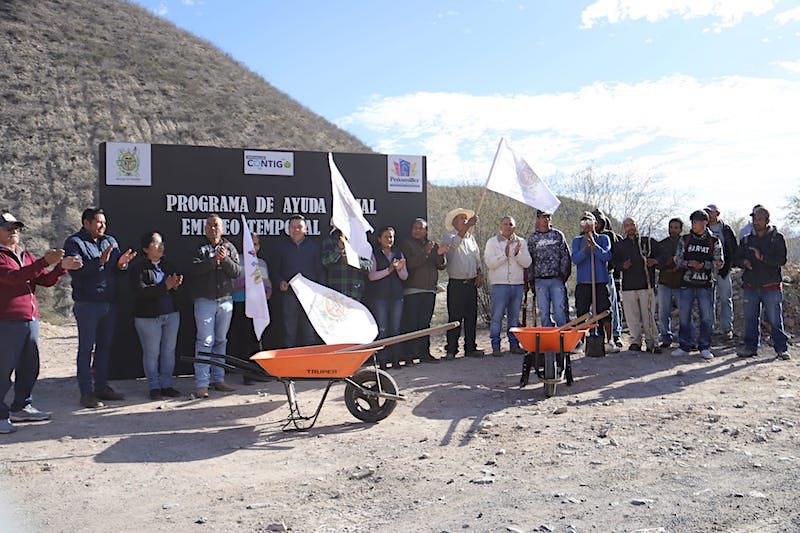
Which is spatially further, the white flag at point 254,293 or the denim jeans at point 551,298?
the denim jeans at point 551,298

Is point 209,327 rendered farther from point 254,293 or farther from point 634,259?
point 634,259

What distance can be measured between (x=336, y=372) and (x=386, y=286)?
2993 mm

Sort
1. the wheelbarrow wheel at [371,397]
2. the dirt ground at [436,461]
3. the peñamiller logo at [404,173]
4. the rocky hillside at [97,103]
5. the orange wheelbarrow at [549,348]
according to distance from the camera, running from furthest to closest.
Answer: the rocky hillside at [97,103], the peñamiller logo at [404,173], the orange wheelbarrow at [549,348], the wheelbarrow wheel at [371,397], the dirt ground at [436,461]

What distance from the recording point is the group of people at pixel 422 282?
6.93 metres

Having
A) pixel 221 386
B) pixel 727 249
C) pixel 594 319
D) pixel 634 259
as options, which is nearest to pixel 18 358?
pixel 221 386

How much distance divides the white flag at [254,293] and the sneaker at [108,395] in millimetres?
1680

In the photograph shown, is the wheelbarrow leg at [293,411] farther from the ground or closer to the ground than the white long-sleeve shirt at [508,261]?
closer to the ground

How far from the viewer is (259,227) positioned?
862cm

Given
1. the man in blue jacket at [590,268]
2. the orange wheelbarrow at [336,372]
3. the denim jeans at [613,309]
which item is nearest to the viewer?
the orange wheelbarrow at [336,372]

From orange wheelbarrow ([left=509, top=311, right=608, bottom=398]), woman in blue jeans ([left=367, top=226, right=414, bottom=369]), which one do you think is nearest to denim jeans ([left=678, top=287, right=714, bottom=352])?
orange wheelbarrow ([left=509, top=311, right=608, bottom=398])

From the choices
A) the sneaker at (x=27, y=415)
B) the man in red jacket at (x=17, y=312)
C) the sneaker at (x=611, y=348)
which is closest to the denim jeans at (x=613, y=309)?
the sneaker at (x=611, y=348)

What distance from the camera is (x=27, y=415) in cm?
627

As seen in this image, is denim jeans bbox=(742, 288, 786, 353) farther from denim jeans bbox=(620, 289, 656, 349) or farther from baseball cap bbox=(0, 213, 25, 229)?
baseball cap bbox=(0, 213, 25, 229)

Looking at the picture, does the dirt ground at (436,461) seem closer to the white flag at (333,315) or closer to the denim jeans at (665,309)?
the white flag at (333,315)
